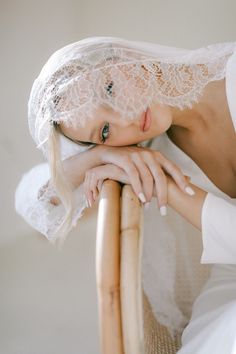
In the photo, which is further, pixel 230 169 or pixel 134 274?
pixel 230 169

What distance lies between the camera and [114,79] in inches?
33.8

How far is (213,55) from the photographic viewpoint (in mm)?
944

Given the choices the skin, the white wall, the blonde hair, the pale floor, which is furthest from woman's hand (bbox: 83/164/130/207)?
the white wall

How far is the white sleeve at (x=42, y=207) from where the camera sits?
1031mm

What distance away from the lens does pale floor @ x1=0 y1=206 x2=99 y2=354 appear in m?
1.54

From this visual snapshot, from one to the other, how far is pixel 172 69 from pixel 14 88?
1.13 metres

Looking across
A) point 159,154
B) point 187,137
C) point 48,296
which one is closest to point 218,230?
point 159,154

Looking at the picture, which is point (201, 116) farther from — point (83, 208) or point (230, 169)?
point (83, 208)

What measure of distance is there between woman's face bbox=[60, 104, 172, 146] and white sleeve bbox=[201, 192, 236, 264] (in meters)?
0.25

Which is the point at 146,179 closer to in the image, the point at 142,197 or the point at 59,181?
the point at 142,197

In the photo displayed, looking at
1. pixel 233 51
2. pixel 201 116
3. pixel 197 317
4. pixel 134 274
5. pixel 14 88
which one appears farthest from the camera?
pixel 14 88

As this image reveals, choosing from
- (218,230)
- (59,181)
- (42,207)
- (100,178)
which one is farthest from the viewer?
(42,207)

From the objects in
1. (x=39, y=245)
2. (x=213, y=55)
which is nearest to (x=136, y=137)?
(x=213, y=55)

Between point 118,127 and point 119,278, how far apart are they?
388 millimetres
